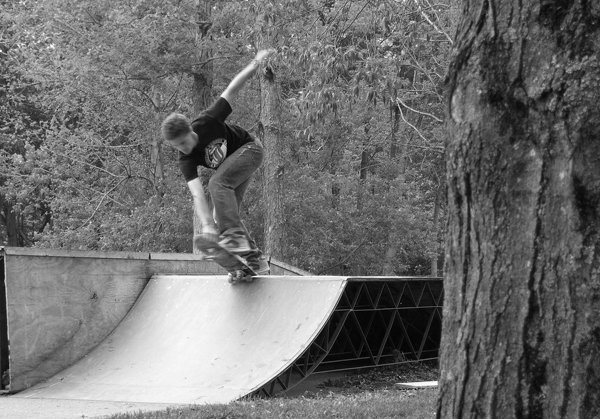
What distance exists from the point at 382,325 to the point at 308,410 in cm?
358

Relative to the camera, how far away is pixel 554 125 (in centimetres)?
254

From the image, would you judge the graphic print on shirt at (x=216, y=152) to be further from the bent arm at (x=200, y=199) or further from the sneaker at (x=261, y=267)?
the sneaker at (x=261, y=267)

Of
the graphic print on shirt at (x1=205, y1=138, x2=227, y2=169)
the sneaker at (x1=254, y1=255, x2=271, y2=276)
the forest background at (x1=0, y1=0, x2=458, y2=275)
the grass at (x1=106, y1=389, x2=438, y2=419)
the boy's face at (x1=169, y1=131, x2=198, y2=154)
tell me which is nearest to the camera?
the grass at (x1=106, y1=389, x2=438, y2=419)

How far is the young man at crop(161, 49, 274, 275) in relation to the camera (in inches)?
262

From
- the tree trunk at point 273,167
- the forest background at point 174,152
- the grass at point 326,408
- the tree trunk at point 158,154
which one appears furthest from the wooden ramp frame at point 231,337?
the tree trunk at point 158,154

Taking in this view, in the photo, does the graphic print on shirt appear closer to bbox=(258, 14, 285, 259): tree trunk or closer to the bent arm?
the bent arm

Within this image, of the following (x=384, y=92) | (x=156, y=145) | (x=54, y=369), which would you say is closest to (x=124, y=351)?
(x=54, y=369)

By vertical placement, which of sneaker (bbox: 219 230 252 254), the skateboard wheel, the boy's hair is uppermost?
the boy's hair

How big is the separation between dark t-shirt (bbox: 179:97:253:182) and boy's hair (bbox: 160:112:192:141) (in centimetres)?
33

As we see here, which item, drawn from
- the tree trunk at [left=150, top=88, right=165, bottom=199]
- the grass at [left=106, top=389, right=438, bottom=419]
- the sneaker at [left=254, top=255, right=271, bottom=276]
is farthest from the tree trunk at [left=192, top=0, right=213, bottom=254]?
the grass at [left=106, top=389, right=438, bottom=419]

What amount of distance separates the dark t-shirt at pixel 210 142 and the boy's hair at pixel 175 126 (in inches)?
13.0

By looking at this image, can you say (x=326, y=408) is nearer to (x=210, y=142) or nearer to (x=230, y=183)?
(x=230, y=183)

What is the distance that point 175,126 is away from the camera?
6.27m

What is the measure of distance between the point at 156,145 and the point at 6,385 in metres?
14.9
